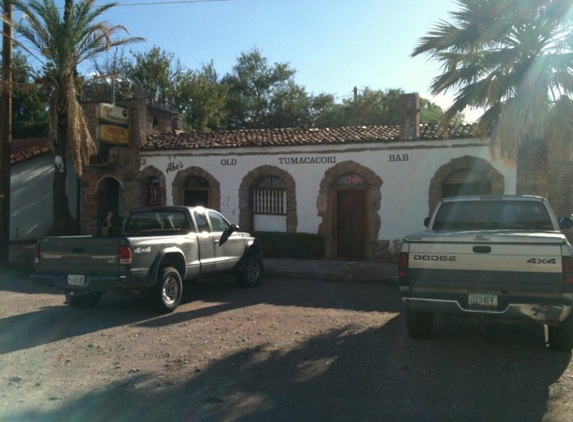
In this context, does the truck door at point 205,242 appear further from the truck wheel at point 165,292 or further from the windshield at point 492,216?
the windshield at point 492,216

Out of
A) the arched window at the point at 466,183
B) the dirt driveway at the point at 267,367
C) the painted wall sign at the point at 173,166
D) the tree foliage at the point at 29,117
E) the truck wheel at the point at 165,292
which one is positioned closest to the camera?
the dirt driveway at the point at 267,367

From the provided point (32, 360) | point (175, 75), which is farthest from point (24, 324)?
point (175, 75)

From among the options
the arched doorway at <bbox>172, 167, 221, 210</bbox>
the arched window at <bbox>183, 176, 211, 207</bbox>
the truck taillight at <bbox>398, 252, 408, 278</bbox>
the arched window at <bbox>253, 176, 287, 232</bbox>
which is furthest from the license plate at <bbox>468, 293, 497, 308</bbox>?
the arched window at <bbox>183, 176, 211, 207</bbox>

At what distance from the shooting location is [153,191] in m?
19.4

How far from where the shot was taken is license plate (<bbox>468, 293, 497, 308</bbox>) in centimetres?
611

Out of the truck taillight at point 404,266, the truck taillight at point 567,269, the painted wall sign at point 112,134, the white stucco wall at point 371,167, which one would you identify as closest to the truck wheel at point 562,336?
the truck taillight at point 567,269

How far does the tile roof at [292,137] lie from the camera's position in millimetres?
15969

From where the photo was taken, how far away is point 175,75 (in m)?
35.8

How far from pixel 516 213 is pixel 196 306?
17.9 ft

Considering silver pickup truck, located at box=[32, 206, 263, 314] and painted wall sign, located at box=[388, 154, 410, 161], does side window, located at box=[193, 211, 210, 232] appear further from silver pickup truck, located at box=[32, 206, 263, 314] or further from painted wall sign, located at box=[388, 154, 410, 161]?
painted wall sign, located at box=[388, 154, 410, 161]

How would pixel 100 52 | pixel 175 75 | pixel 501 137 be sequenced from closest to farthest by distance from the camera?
pixel 501 137
pixel 100 52
pixel 175 75

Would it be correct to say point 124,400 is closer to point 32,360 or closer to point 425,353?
point 32,360

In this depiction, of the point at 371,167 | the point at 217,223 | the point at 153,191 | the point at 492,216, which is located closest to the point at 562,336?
the point at 492,216

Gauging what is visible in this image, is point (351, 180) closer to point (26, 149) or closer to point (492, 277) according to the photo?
point (492, 277)
